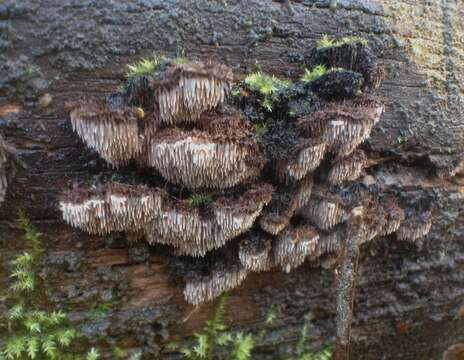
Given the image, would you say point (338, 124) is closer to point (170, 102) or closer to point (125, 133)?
point (170, 102)

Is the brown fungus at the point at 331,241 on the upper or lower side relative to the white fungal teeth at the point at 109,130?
lower

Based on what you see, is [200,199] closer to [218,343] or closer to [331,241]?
[331,241]

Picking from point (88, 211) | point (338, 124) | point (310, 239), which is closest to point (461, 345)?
point (310, 239)

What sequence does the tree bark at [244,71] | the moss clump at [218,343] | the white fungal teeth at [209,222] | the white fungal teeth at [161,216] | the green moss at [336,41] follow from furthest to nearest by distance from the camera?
the moss clump at [218,343] < the green moss at [336,41] < the tree bark at [244,71] < the white fungal teeth at [209,222] < the white fungal teeth at [161,216]

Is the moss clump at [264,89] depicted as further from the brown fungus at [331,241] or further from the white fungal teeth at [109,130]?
the brown fungus at [331,241]

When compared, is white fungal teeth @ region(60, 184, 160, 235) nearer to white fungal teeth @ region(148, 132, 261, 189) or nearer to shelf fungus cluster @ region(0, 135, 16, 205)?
white fungal teeth @ region(148, 132, 261, 189)

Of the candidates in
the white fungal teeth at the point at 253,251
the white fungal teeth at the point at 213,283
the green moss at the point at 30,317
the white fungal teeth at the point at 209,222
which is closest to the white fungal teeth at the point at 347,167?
the white fungal teeth at the point at 209,222
